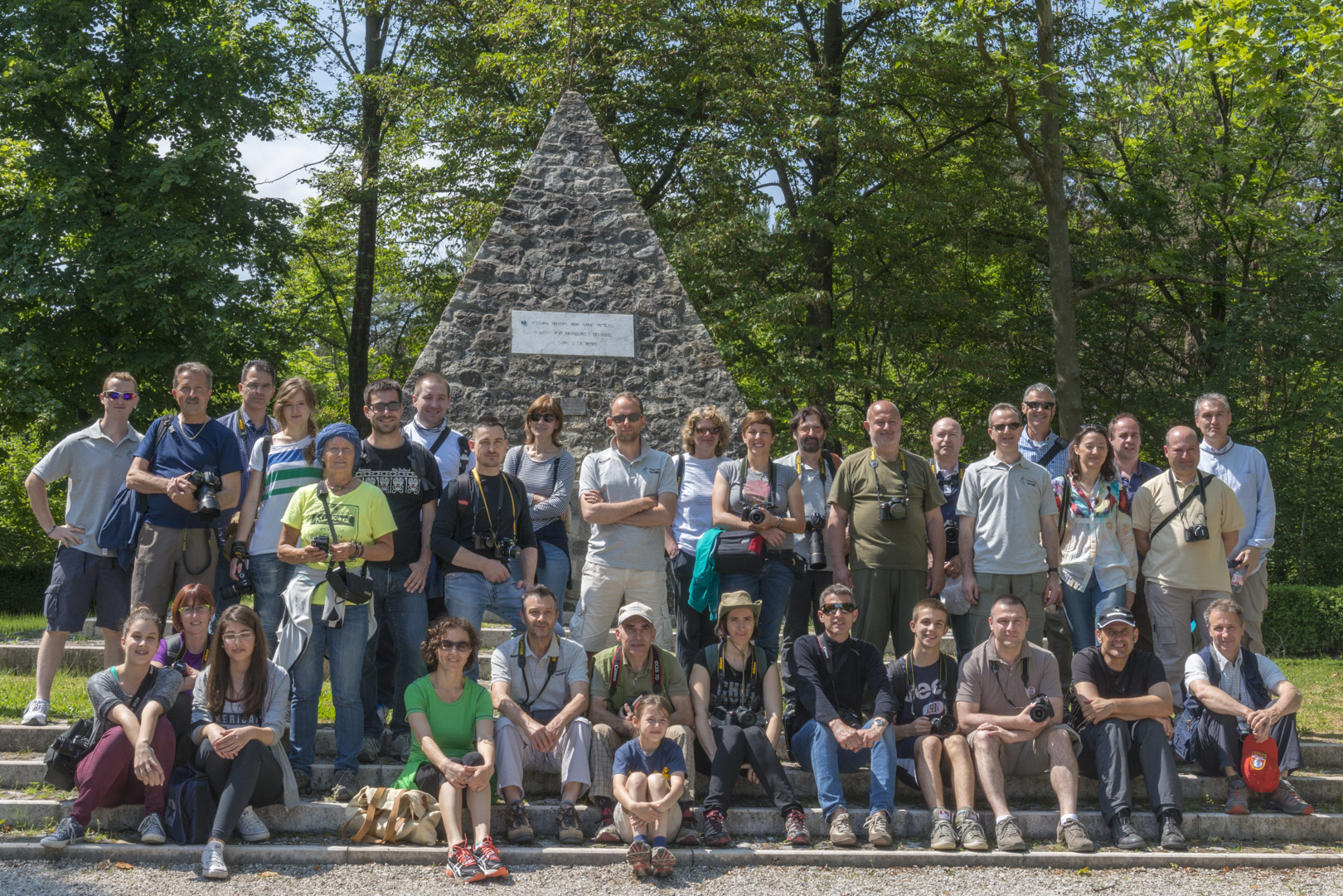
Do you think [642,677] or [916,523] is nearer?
[642,677]

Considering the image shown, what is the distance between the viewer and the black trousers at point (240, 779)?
448 centimetres

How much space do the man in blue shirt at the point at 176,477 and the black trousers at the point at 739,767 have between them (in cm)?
274

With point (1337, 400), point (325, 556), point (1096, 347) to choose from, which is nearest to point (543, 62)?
point (1096, 347)

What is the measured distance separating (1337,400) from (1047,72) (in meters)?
5.45

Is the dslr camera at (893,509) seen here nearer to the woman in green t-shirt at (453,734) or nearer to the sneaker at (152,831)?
the woman in green t-shirt at (453,734)

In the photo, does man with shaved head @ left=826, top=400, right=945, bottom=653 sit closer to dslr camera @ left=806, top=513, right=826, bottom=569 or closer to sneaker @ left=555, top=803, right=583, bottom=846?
dslr camera @ left=806, top=513, right=826, bottom=569

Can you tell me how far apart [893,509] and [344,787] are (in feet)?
10.0

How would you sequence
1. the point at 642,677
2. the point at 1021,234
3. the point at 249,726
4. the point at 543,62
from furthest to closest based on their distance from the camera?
the point at 1021,234 → the point at 543,62 → the point at 642,677 → the point at 249,726

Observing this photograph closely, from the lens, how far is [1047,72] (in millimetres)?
Answer: 11250

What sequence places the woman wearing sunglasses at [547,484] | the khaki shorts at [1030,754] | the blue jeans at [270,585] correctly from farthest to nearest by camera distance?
the woman wearing sunglasses at [547,484]
the blue jeans at [270,585]
the khaki shorts at [1030,754]

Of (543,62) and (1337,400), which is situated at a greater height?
(543,62)

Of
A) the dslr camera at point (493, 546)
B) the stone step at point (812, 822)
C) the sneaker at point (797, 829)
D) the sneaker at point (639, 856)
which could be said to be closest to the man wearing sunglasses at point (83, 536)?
the stone step at point (812, 822)

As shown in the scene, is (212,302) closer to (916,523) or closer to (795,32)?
(795,32)

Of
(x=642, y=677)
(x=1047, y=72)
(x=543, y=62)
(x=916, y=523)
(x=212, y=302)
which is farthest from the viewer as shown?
(x=212, y=302)
